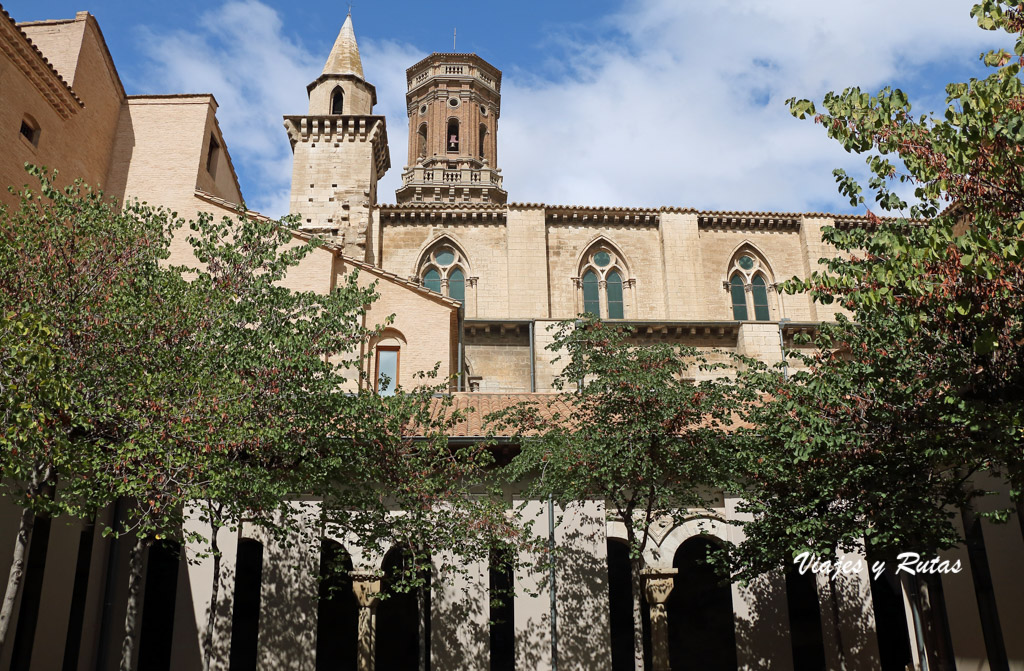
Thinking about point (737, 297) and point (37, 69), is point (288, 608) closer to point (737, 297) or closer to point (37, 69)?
point (37, 69)

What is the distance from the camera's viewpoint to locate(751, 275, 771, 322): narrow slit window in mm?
29422

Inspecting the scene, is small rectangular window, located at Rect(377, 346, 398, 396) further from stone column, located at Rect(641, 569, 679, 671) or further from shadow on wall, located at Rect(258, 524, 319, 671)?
stone column, located at Rect(641, 569, 679, 671)

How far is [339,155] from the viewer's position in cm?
2909

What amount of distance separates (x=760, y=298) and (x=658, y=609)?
18.0m

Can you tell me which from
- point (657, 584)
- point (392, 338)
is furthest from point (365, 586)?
point (392, 338)

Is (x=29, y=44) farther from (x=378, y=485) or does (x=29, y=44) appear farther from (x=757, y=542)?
(x=757, y=542)

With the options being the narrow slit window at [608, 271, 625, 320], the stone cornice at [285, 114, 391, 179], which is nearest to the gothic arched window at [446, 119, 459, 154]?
the stone cornice at [285, 114, 391, 179]

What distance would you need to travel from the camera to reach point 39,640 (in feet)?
42.1

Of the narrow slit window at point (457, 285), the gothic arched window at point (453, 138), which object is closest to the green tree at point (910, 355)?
the narrow slit window at point (457, 285)

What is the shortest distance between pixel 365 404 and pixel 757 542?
619cm

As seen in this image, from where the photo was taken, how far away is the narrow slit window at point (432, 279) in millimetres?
28892

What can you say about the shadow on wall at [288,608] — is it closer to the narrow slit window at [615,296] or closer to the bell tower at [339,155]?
the bell tower at [339,155]

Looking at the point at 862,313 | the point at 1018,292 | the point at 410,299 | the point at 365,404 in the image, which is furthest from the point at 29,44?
the point at 1018,292

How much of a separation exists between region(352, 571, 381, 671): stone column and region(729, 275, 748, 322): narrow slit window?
18794 mm
